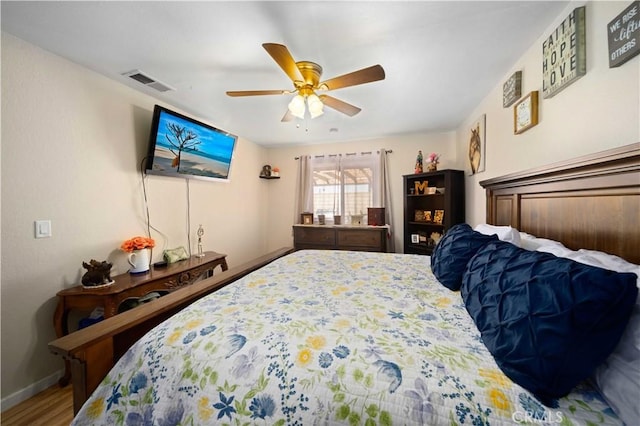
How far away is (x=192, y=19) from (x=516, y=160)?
2.46 m

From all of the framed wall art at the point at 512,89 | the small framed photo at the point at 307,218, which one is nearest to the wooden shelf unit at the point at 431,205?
the framed wall art at the point at 512,89

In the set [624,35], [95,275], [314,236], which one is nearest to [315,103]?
[624,35]

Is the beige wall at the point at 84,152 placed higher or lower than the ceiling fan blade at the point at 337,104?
lower

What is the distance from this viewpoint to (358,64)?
1.84 m

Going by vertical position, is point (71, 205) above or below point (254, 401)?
above

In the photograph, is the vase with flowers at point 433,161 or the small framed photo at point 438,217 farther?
the vase with flowers at point 433,161

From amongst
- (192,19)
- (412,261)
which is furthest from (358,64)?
(412,261)

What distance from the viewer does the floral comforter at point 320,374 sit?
62cm

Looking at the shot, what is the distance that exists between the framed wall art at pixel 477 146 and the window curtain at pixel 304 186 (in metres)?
2.40

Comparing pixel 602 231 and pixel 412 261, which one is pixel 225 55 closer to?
pixel 412 261

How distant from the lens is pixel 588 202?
1.08 m

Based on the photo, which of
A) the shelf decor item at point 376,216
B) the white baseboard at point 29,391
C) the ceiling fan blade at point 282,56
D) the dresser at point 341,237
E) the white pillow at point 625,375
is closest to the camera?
the white pillow at point 625,375

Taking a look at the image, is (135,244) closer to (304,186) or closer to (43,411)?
(43,411)

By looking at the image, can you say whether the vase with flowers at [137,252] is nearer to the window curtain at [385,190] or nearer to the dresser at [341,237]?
the dresser at [341,237]
